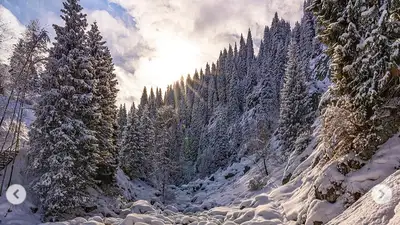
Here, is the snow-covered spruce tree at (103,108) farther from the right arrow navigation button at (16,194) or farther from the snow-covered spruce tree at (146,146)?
the snow-covered spruce tree at (146,146)

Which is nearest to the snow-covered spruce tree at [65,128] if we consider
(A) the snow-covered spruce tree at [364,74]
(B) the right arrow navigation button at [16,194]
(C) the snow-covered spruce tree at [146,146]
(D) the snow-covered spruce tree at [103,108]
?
(B) the right arrow navigation button at [16,194]

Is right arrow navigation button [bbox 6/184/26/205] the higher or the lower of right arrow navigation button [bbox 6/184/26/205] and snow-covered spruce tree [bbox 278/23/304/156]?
the lower

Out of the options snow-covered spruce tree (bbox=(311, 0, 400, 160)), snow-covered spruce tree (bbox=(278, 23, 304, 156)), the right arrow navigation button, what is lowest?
the right arrow navigation button

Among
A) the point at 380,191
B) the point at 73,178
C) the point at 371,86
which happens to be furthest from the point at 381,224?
the point at 73,178

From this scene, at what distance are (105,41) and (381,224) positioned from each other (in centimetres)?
2883

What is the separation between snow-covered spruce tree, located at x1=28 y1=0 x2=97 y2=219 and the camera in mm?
20125

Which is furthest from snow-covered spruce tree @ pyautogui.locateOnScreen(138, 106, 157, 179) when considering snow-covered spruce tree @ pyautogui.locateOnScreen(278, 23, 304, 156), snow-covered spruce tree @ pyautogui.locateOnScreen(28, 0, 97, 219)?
snow-covered spruce tree @ pyautogui.locateOnScreen(28, 0, 97, 219)

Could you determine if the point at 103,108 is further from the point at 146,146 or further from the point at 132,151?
the point at 146,146

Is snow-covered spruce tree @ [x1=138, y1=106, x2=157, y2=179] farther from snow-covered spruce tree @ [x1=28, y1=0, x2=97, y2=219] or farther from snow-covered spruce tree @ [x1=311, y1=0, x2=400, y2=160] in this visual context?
snow-covered spruce tree @ [x1=311, y1=0, x2=400, y2=160]

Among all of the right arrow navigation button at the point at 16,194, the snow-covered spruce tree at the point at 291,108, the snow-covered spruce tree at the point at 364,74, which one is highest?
the snow-covered spruce tree at the point at 291,108

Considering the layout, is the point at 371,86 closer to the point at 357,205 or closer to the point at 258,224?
the point at 357,205

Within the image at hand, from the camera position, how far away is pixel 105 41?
30.5 metres

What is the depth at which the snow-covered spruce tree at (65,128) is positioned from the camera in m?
20.1

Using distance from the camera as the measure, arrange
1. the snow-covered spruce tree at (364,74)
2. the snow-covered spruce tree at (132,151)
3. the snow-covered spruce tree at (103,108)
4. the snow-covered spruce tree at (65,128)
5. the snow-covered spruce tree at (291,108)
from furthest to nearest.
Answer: the snow-covered spruce tree at (132,151) < the snow-covered spruce tree at (291,108) < the snow-covered spruce tree at (103,108) < the snow-covered spruce tree at (65,128) < the snow-covered spruce tree at (364,74)
